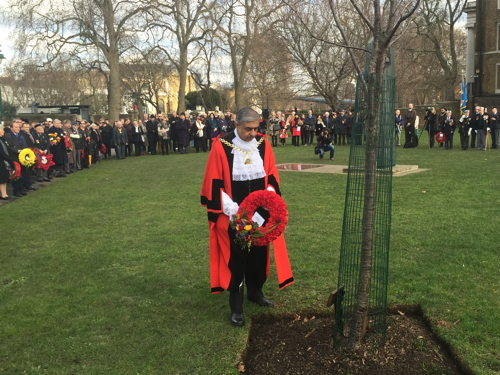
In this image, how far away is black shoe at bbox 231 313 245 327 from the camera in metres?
4.65

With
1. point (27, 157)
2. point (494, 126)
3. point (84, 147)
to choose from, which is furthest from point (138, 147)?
point (494, 126)

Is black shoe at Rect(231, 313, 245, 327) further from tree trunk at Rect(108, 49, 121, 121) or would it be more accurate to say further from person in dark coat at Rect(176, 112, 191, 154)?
tree trunk at Rect(108, 49, 121, 121)

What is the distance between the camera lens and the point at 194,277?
6.03 metres

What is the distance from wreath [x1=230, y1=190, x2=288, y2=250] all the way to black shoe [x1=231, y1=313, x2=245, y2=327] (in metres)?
0.73

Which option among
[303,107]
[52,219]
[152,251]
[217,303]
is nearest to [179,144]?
[52,219]

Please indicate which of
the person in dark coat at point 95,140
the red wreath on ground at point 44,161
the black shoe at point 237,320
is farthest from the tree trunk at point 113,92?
the black shoe at point 237,320

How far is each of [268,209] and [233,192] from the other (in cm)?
45

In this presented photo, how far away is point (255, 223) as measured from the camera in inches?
174

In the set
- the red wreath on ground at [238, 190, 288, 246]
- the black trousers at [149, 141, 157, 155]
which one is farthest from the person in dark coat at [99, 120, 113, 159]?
the red wreath on ground at [238, 190, 288, 246]

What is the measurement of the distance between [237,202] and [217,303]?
120cm

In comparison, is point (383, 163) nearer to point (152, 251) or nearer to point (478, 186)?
point (152, 251)

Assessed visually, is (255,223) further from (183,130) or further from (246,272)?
(183,130)

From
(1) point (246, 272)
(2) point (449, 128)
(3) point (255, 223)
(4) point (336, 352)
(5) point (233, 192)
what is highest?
(2) point (449, 128)

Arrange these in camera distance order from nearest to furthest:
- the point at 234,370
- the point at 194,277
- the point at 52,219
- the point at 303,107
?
the point at 234,370
the point at 194,277
the point at 52,219
the point at 303,107
